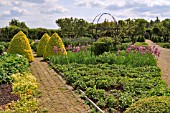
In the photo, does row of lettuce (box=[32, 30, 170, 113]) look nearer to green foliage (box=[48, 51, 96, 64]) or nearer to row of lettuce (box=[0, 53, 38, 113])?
green foliage (box=[48, 51, 96, 64])

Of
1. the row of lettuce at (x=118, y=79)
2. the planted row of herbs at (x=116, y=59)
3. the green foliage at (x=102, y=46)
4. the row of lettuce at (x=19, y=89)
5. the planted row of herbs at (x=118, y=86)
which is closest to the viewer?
the row of lettuce at (x=19, y=89)

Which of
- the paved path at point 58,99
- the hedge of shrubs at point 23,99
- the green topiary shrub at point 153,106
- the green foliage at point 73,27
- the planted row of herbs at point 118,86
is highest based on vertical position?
the green foliage at point 73,27

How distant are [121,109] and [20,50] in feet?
36.3

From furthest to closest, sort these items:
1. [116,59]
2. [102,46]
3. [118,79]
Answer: [102,46], [116,59], [118,79]

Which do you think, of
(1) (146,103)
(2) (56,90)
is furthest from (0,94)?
(1) (146,103)

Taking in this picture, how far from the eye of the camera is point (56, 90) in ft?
28.8

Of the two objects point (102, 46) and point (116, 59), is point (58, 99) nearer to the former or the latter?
point (116, 59)

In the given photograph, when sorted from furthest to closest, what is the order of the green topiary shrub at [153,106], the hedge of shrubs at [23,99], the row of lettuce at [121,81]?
the hedge of shrubs at [23,99] → the row of lettuce at [121,81] → the green topiary shrub at [153,106]

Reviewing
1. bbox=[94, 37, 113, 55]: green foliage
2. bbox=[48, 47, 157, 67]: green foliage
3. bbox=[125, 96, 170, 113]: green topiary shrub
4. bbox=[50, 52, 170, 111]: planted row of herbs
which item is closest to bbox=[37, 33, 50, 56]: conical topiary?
bbox=[94, 37, 113, 55]: green foliage

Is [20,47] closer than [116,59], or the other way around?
[116,59]

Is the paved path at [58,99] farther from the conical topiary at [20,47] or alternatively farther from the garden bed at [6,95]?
the conical topiary at [20,47]

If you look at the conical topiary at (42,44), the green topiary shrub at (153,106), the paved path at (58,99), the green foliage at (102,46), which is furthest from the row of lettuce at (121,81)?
the conical topiary at (42,44)

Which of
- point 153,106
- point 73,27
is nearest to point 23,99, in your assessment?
point 153,106

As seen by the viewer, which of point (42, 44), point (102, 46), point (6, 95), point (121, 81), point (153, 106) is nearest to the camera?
point (153, 106)
